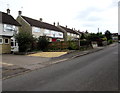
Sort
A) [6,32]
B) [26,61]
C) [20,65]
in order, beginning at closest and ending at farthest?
1. [20,65]
2. [26,61]
3. [6,32]

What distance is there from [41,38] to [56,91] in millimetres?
21959

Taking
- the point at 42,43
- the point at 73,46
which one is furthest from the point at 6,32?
the point at 73,46

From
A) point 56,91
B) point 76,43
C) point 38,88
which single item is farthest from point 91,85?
point 76,43

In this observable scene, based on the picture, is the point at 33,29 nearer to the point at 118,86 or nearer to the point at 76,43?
the point at 76,43

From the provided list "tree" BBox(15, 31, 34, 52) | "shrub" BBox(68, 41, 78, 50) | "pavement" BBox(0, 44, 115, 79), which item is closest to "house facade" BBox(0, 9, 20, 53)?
"tree" BBox(15, 31, 34, 52)

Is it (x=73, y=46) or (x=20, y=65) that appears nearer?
(x=20, y=65)

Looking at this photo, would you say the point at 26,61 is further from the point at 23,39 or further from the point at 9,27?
the point at 9,27

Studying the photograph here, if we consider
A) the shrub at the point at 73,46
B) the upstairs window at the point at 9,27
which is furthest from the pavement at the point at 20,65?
the upstairs window at the point at 9,27

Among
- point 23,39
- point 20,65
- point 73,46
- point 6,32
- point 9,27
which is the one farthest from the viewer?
point 9,27

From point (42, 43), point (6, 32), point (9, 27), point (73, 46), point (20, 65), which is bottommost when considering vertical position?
point (20, 65)

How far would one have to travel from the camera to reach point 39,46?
2661 centimetres

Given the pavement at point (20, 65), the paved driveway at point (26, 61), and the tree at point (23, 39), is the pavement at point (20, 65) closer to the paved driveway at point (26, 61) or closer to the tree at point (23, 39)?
the paved driveway at point (26, 61)

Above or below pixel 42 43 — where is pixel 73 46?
below

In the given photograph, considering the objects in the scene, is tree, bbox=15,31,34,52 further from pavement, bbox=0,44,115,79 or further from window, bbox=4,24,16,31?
pavement, bbox=0,44,115,79
